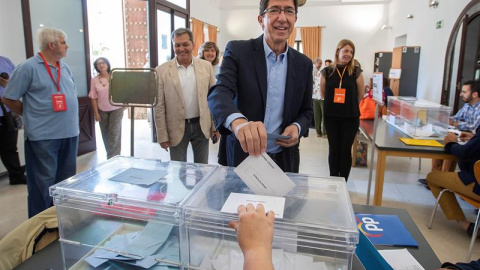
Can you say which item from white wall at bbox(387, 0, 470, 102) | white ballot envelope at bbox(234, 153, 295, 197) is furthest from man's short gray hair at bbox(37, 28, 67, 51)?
white wall at bbox(387, 0, 470, 102)

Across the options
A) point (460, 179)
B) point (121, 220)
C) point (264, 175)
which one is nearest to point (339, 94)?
point (460, 179)

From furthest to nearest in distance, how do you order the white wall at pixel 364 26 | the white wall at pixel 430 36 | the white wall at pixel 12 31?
the white wall at pixel 430 36 → the white wall at pixel 364 26 → the white wall at pixel 12 31

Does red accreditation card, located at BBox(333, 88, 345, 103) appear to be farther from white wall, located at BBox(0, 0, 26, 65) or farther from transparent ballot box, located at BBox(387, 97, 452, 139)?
white wall, located at BBox(0, 0, 26, 65)

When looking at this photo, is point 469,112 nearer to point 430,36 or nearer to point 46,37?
point 430,36

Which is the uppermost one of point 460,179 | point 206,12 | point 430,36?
point 206,12

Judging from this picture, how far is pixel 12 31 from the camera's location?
11.5 feet

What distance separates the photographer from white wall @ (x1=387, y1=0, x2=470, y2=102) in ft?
16.2

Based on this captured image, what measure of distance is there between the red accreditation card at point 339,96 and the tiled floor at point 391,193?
1.01 metres

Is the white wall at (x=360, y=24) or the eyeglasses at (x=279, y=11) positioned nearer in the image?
the eyeglasses at (x=279, y=11)

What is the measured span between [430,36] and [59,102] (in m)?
5.89

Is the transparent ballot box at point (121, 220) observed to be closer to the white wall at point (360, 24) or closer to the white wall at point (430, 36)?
the white wall at point (430, 36)

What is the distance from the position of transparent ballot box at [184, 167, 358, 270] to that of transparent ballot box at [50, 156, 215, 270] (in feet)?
0.15

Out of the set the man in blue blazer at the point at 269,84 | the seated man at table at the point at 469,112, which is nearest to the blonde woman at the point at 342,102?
the seated man at table at the point at 469,112

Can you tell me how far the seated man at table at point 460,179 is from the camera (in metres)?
2.31
